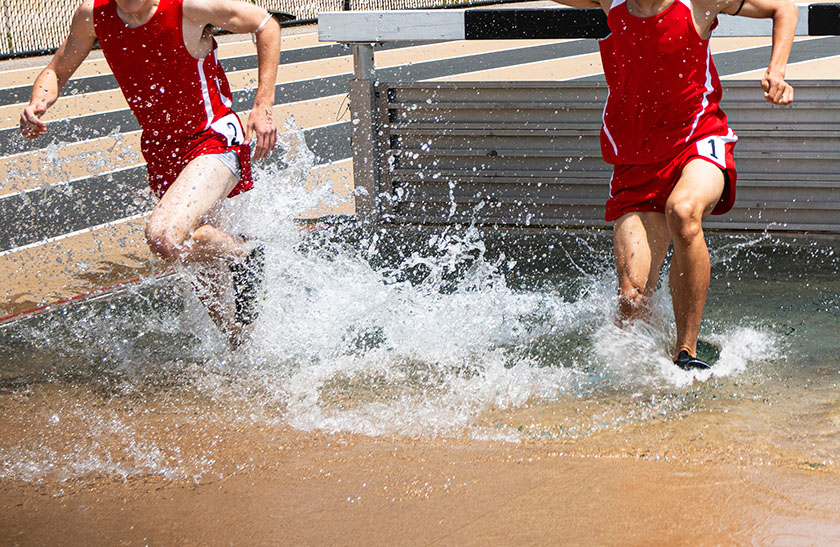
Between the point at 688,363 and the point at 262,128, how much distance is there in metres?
2.13

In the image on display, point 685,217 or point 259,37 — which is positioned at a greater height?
point 259,37

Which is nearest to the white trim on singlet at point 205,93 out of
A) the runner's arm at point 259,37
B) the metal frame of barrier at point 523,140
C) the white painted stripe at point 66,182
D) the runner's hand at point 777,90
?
the runner's arm at point 259,37

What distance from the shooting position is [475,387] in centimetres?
407

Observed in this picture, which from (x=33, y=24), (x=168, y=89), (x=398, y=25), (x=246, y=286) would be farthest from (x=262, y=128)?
(x=33, y=24)

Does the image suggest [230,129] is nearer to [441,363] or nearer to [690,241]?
[441,363]

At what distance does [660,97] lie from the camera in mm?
4109

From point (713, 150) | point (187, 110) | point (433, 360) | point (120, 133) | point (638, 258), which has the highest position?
point (187, 110)

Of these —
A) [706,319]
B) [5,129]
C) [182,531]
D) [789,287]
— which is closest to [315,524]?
[182,531]

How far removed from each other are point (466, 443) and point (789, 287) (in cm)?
235

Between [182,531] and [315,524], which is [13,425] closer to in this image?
[182,531]

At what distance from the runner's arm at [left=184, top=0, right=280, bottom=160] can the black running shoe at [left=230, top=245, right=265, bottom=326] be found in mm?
527

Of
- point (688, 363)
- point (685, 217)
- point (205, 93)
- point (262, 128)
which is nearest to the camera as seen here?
point (685, 217)

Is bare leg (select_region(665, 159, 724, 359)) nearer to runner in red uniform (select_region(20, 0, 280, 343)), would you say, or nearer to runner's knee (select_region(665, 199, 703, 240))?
runner's knee (select_region(665, 199, 703, 240))

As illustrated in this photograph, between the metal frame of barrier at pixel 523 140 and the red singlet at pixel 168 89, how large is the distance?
1.22 m
